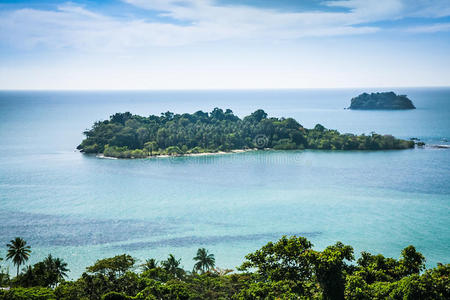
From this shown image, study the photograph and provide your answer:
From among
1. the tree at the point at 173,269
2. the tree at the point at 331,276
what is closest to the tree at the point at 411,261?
the tree at the point at 331,276

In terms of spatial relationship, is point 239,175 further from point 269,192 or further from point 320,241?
point 320,241

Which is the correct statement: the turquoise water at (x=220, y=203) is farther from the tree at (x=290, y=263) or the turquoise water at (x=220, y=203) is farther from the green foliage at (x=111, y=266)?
the tree at (x=290, y=263)

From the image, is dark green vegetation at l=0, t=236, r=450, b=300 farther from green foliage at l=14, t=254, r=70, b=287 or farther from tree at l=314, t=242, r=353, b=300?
green foliage at l=14, t=254, r=70, b=287

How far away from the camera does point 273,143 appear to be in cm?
8188

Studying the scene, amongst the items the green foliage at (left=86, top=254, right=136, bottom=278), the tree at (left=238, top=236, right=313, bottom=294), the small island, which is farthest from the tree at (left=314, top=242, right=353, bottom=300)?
the small island

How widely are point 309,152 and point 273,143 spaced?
8099mm

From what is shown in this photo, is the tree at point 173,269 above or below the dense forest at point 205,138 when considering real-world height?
below

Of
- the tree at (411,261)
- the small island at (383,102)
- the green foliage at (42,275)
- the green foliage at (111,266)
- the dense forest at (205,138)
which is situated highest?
the small island at (383,102)

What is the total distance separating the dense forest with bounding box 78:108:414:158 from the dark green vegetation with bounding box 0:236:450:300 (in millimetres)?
53353

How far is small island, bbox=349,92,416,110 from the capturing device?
170m

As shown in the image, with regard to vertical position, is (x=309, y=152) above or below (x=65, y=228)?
above

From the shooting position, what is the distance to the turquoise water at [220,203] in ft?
107

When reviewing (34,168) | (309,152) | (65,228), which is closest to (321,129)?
(309,152)

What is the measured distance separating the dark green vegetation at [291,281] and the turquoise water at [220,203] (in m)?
9.51
